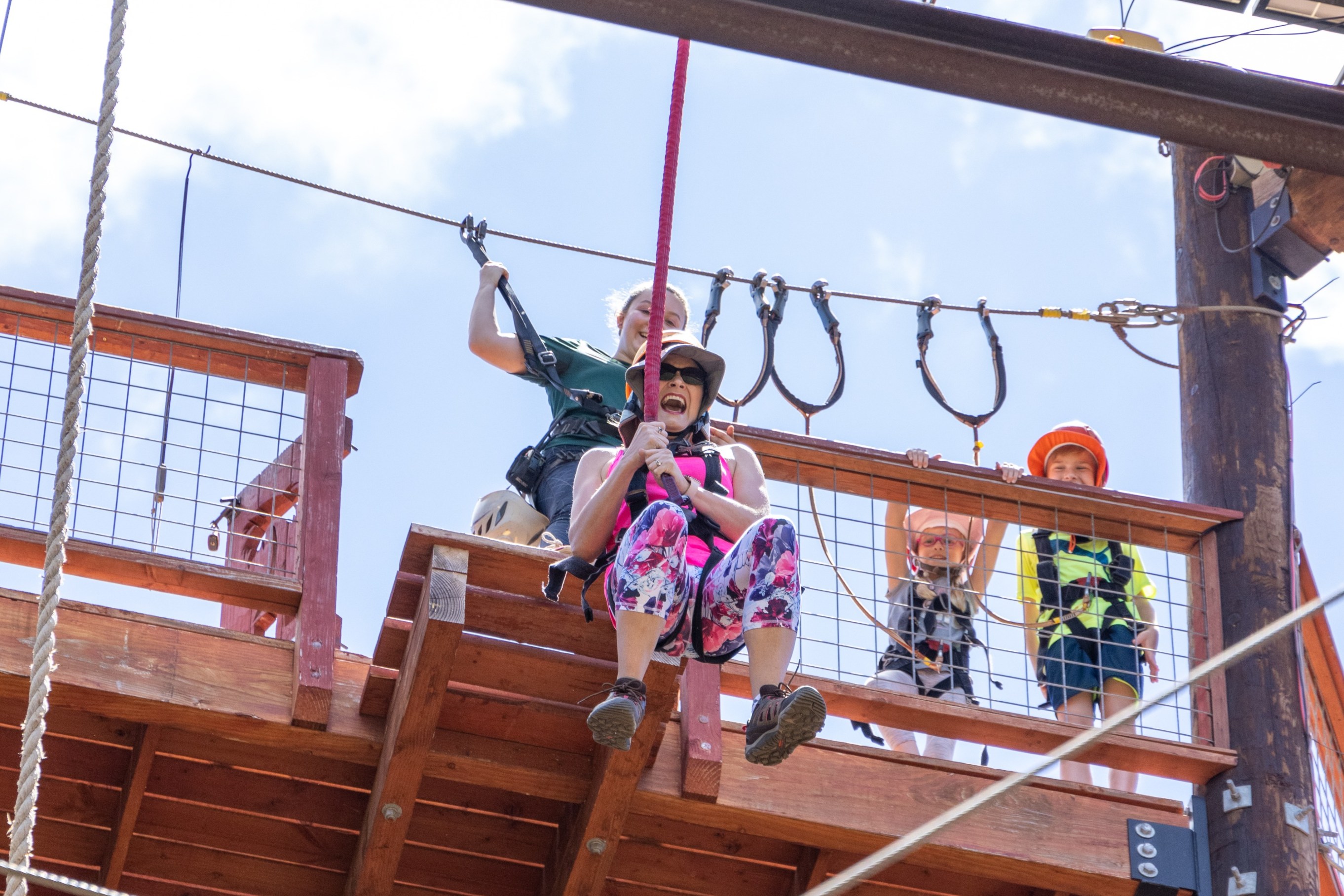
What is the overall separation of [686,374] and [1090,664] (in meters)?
1.74

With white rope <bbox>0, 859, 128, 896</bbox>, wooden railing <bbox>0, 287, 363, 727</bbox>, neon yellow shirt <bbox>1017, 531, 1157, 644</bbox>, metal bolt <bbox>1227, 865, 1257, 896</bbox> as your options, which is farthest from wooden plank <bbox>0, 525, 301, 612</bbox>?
metal bolt <bbox>1227, 865, 1257, 896</bbox>

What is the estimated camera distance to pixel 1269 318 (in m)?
6.44

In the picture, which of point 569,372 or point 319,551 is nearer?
point 319,551

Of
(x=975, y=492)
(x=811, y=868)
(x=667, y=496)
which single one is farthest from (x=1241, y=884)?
(x=667, y=496)

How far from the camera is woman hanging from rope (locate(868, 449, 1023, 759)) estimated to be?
18.7 ft

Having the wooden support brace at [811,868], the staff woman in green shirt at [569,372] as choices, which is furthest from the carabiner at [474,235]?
the wooden support brace at [811,868]

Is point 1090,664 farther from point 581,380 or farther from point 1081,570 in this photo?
point 581,380

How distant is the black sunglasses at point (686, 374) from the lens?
15.4ft

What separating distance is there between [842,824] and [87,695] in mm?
2015

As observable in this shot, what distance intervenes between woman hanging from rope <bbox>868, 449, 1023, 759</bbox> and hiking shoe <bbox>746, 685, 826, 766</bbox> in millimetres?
1433

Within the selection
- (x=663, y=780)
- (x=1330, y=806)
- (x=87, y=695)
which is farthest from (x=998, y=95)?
(x=1330, y=806)

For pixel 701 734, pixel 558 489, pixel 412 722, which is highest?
pixel 558 489

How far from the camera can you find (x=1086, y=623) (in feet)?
18.8

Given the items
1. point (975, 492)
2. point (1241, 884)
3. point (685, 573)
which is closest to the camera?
point (685, 573)
